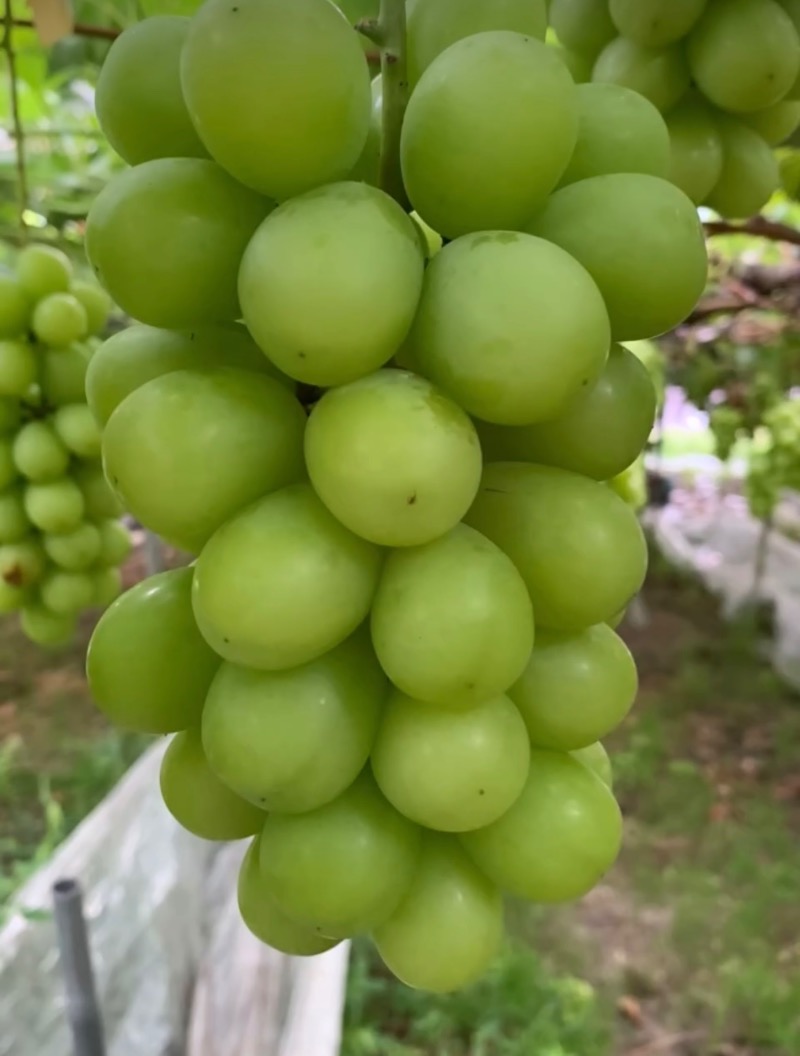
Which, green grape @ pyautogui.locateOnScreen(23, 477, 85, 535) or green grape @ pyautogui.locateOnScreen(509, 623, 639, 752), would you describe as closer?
green grape @ pyautogui.locateOnScreen(509, 623, 639, 752)

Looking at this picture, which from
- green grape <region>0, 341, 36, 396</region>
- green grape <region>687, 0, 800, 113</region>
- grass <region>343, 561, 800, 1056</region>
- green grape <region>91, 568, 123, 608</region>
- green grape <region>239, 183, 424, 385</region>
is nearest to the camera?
green grape <region>239, 183, 424, 385</region>

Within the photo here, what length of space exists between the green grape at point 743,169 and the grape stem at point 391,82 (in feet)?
1.00

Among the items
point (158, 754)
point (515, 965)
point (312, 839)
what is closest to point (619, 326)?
point (312, 839)

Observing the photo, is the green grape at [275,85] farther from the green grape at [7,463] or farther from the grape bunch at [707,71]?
the green grape at [7,463]

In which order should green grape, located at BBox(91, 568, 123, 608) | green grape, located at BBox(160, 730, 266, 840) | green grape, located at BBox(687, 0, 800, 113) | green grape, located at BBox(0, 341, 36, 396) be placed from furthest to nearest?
1. green grape, located at BBox(91, 568, 123, 608)
2. green grape, located at BBox(0, 341, 36, 396)
3. green grape, located at BBox(687, 0, 800, 113)
4. green grape, located at BBox(160, 730, 266, 840)

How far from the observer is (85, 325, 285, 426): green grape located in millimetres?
406

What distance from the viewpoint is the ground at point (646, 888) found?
186cm

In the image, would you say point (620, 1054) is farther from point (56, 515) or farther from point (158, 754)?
point (56, 515)

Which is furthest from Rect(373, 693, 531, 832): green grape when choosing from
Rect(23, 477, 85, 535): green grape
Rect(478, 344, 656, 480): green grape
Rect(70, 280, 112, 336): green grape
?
Rect(70, 280, 112, 336): green grape

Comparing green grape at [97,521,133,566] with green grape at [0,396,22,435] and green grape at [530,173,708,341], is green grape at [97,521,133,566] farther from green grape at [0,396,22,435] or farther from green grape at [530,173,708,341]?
green grape at [530,173,708,341]

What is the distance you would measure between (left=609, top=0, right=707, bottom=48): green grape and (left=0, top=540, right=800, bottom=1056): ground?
5.37 ft

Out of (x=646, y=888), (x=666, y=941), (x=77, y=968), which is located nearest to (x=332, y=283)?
(x=77, y=968)

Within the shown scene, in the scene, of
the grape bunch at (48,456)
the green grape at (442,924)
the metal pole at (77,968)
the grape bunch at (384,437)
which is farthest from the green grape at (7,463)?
the green grape at (442,924)

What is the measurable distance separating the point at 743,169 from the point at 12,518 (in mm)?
652
